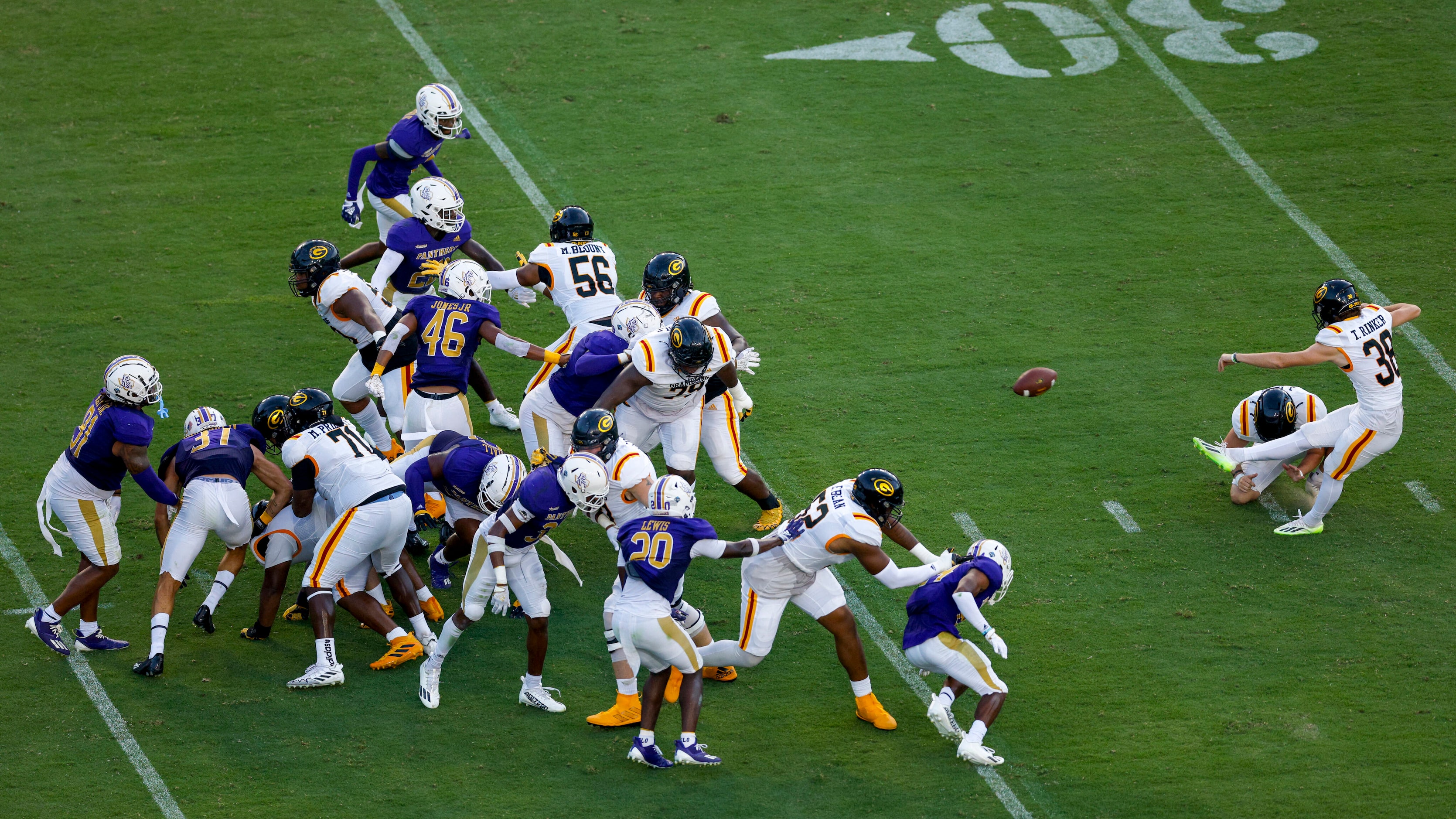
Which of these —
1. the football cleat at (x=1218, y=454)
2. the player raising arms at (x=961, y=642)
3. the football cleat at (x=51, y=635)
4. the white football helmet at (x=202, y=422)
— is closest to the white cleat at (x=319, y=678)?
the football cleat at (x=51, y=635)

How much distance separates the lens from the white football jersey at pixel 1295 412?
28.9ft

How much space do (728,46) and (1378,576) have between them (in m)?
8.02

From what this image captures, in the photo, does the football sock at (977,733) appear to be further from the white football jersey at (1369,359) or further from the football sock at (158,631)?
the football sock at (158,631)

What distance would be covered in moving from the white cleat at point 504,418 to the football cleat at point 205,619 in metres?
2.44

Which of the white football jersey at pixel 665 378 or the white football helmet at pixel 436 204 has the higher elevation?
the white football helmet at pixel 436 204

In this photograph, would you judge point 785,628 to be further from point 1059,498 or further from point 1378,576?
point 1378,576

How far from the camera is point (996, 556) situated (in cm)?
701

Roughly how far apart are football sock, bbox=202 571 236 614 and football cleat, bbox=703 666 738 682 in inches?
104

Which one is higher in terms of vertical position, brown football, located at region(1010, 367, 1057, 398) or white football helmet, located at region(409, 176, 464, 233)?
white football helmet, located at region(409, 176, 464, 233)

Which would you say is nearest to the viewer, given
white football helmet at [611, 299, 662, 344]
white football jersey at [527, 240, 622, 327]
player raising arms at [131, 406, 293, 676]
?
player raising arms at [131, 406, 293, 676]

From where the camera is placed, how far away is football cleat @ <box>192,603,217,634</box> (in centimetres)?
785

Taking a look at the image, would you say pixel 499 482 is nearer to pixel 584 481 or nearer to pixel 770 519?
pixel 584 481

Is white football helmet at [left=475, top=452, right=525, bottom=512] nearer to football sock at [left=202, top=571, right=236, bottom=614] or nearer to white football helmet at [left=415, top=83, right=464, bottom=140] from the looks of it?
football sock at [left=202, top=571, right=236, bottom=614]

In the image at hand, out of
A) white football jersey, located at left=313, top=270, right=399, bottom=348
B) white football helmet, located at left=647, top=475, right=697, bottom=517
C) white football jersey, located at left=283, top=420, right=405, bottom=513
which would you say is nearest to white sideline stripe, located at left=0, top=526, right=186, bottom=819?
white football jersey, located at left=283, top=420, right=405, bottom=513
